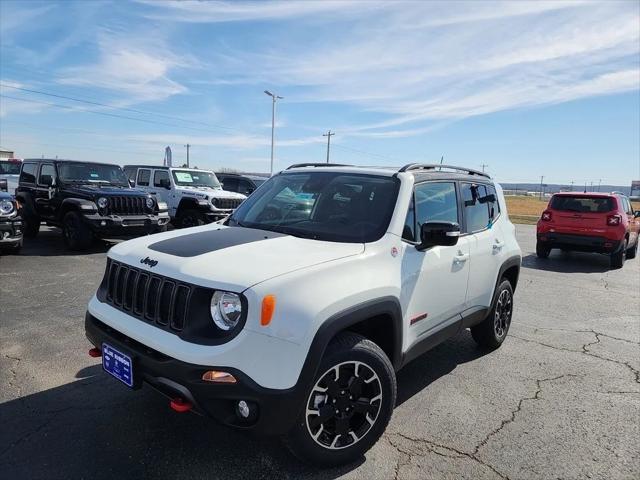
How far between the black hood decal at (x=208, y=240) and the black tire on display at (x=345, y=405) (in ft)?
3.03

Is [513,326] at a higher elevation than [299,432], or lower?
lower

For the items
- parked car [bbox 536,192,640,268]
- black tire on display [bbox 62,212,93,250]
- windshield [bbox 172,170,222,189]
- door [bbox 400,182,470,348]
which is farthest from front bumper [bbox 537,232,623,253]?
black tire on display [bbox 62,212,93,250]

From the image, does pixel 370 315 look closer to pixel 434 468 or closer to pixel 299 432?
pixel 299 432

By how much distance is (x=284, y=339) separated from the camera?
7.48 feet

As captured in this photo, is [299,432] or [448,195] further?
[448,195]

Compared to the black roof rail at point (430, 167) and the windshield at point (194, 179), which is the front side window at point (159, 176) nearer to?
the windshield at point (194, 179)

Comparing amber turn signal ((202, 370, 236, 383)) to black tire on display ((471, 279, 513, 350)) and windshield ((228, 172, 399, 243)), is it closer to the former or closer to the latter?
windshield ((228, 172, 399, 243))

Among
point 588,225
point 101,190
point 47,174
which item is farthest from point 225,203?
point 588,225

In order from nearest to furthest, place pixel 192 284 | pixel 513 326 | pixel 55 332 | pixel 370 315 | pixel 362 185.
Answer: pixel 192 284 → pixel 370 315 → pixel 362 185 → pixel 55 332 → pixel 513 326

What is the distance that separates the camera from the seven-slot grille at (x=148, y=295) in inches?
98.3

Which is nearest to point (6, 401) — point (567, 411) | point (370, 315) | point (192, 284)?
point (192, 284)

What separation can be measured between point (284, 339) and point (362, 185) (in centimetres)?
162

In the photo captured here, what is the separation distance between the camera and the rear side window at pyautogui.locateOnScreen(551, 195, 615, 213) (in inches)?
414

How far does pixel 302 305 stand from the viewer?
7.70 ft
